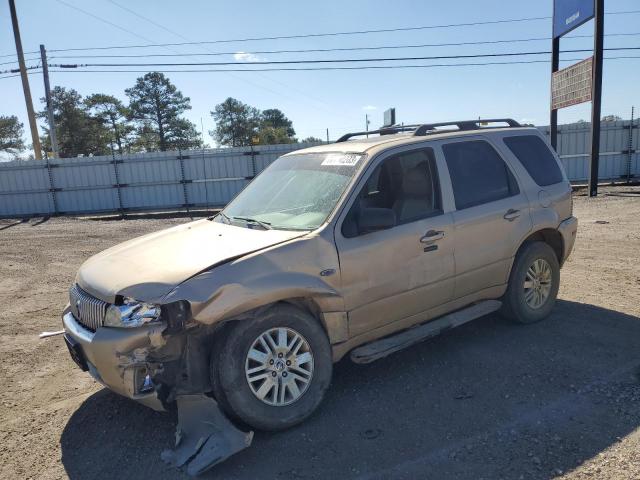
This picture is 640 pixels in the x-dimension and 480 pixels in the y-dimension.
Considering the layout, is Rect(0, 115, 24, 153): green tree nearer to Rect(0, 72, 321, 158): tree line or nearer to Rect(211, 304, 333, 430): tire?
Rect(0, 72, 321, 158): tree line

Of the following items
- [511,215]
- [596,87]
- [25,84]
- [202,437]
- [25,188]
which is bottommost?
[202,437]

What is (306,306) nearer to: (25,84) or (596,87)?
(596,87)

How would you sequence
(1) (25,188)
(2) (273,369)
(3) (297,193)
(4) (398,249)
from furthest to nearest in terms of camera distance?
(1) (25,188)
(3) (297,193)
(4) (398,249)
(2) (273,369)

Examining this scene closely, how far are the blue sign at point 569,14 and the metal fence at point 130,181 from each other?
9.16 m

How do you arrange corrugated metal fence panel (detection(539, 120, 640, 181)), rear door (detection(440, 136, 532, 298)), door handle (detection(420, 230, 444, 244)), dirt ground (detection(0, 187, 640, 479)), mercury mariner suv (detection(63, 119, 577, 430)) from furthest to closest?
corrugated metal fence panel (detection(539, 120, 640, 181)) < rear door (detection(440, 136, 532, 298)) < door handle (detection(420, 230, 444, 244)) < mercury mariner suv (detection(63, 119, 577, 430)) < dirt ground (detection(0, 187, 640, 479))

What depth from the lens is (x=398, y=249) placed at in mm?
3789

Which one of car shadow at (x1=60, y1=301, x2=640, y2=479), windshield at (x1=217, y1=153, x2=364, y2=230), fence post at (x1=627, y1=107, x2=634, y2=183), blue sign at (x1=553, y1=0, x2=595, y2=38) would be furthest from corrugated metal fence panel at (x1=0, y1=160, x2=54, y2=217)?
fence post at (x1=627, y1=107, x2=634, y2=183)

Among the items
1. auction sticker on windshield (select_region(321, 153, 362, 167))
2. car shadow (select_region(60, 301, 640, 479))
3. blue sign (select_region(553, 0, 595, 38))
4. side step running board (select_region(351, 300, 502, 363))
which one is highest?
blue sign (select_region(553, 0, 595, 38))

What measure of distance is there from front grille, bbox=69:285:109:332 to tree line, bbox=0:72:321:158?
53.8 metres

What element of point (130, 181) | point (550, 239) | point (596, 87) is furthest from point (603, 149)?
point (130, 181)

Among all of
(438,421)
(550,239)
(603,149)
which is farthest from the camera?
(603,149)

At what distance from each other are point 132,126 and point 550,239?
6730 cm

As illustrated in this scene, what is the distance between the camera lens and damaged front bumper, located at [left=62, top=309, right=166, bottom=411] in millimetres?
2979

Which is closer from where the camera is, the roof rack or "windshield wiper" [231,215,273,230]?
"windshield wiper" [231,215,273,230]
